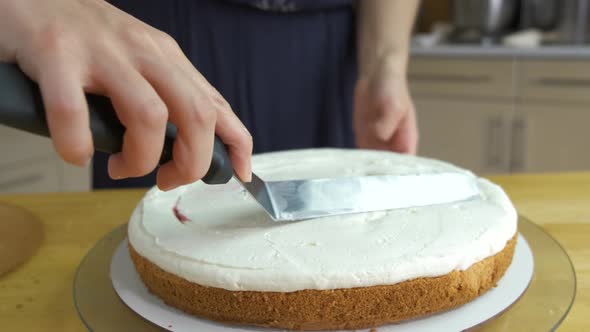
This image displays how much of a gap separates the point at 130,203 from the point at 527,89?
207 cm

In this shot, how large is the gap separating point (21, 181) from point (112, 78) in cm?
234

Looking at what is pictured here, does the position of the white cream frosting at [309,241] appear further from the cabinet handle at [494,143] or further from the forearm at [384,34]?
the cabinet handle at [494,143]

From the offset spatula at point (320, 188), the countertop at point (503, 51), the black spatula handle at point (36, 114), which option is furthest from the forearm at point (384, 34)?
the countertop at point (503, 51)

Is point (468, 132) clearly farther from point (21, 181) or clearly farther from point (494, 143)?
point (21, 181)

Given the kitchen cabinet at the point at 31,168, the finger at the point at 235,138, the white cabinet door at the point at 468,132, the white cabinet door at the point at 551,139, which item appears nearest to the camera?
the finger at the point at 235,138

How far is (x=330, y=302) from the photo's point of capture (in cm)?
63

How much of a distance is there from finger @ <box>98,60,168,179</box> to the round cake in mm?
186

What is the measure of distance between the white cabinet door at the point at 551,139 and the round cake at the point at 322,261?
2057 mm

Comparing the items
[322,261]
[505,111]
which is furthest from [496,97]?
[322,261]

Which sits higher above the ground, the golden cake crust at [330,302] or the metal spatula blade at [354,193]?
the metal spatula blade at [354,193]

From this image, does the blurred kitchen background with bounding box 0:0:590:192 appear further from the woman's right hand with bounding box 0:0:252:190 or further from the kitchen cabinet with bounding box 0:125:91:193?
the woman's right hand with bounding box 0:0:252:190

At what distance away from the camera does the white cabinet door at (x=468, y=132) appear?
2.75 m

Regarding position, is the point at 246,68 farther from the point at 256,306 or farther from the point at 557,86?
the point at 557,86

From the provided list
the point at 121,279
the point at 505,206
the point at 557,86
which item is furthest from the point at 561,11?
the point at 121,279
